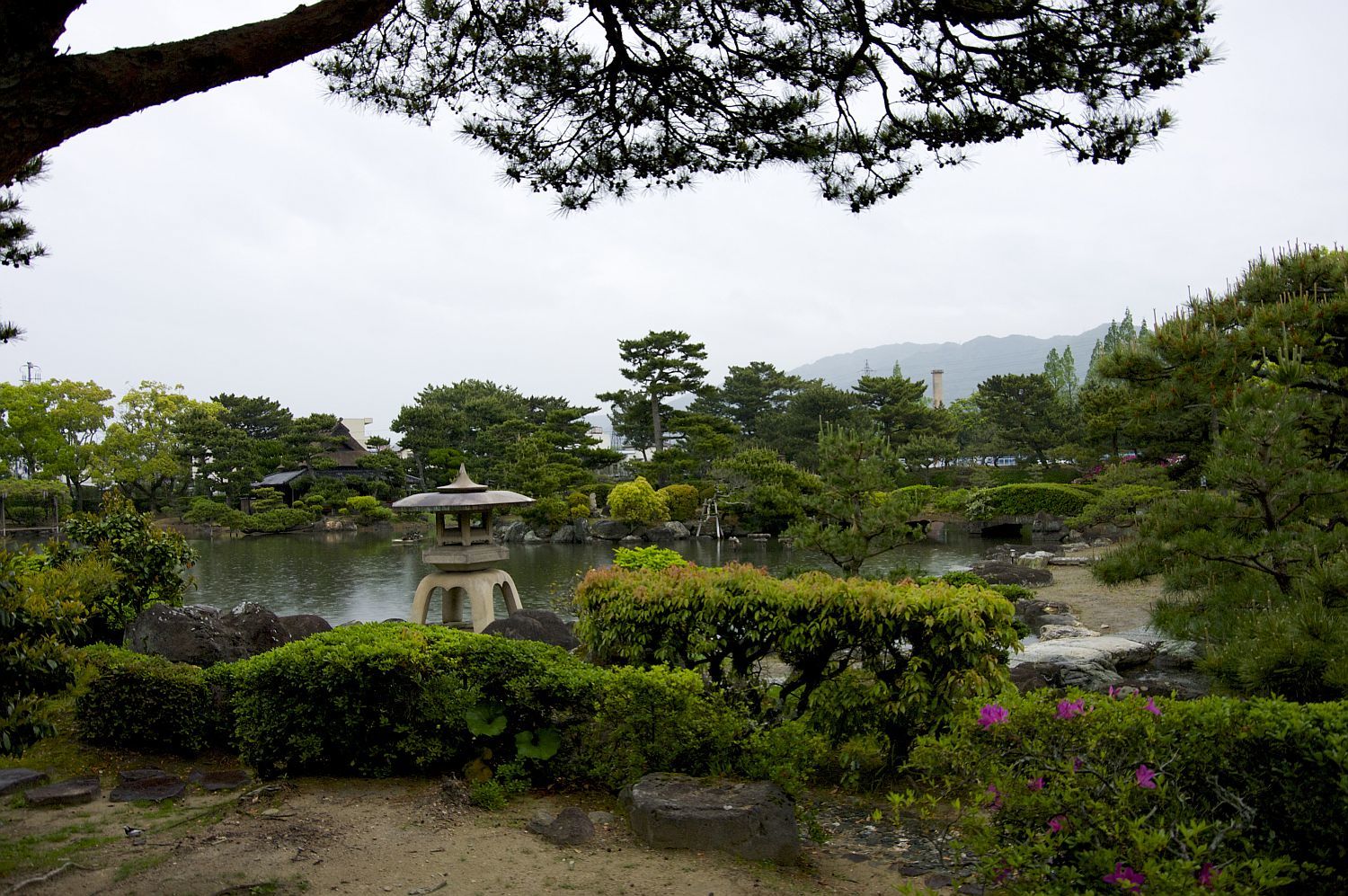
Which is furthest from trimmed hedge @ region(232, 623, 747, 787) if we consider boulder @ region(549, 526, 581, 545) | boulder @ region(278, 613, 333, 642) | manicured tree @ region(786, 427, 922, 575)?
boulder @ region(549, 526, 581, 545)

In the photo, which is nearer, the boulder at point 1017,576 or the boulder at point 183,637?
the boulder at point 183,637

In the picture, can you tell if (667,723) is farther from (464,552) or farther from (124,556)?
(464,552)

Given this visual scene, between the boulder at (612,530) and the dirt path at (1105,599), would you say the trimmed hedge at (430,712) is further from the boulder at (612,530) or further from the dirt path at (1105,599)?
the boulder at (612,530)

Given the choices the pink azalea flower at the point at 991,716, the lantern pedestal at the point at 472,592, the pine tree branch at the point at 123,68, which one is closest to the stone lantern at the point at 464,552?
the lantern pedestal at the point at 472,592

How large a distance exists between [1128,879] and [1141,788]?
41 cm

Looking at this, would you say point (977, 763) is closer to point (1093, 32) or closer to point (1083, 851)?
point (1083, 851)

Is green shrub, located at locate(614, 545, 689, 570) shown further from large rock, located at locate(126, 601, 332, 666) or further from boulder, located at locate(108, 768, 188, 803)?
boulder, located at locate(108, 768, 188, 803)

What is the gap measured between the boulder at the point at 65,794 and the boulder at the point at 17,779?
0.11 m

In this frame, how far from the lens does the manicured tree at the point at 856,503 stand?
284 inches

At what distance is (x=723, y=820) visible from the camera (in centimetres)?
305

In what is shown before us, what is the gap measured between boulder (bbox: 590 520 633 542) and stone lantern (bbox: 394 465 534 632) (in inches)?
513

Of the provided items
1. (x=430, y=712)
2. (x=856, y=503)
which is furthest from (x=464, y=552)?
(x=430, y=712)

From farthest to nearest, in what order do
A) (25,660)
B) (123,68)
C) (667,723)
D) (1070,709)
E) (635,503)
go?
1. (635,503)
2. (667,723)
3. (25,660)
4. (1070,709)
5. (123,68)

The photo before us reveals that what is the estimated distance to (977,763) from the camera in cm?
247
